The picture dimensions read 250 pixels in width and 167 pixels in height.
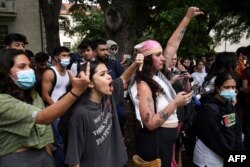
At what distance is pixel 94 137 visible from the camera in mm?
2463

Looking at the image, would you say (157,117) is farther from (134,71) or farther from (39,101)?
(39,101)

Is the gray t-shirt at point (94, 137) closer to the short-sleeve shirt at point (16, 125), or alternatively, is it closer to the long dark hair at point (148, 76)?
the short-sleeve shirt at point (16, 125)

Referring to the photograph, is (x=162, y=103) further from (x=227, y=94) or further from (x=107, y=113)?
(x=227, y=94)

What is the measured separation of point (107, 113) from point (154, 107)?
18.0 inches

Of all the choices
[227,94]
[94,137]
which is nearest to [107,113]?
[94,137]

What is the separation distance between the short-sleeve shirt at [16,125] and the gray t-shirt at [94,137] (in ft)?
0.88

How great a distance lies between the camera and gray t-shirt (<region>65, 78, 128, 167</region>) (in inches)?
94.2

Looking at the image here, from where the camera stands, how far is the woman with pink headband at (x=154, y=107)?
2824 millimetres

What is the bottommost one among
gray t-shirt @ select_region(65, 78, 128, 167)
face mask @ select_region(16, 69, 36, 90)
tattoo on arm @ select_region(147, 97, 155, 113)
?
gray t-shirt @ select_region(65, 78, 128, 167)

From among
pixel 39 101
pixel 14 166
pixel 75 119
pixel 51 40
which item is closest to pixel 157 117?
pixel 75 119

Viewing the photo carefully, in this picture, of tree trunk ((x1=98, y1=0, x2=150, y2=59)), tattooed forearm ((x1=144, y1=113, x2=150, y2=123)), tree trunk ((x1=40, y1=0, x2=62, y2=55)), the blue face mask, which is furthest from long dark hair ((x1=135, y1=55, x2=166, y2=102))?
tree trunk ((x1=40, y1=0, x2=62, y2=55))

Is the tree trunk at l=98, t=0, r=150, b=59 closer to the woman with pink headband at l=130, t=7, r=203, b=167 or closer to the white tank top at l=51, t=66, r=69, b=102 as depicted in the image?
the white tank top at l=51, t=66, r=69, b=102

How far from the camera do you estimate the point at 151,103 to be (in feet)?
9.43

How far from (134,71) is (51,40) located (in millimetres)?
9438
